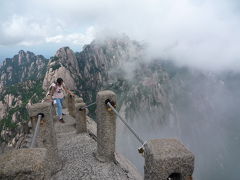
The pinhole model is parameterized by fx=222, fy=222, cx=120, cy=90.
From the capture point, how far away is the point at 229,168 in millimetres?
149625

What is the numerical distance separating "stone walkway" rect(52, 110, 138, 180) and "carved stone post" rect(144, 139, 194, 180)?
4.10 meters

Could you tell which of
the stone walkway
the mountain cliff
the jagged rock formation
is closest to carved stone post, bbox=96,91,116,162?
the stone walkway

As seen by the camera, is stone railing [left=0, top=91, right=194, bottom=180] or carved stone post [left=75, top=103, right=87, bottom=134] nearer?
stone railing [left=0, top=91, right=194, bottom=180]

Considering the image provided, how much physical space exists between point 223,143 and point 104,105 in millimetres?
202851

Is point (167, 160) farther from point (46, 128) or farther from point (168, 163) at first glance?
point (46, 128)

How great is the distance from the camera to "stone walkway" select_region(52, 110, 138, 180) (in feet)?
27.5

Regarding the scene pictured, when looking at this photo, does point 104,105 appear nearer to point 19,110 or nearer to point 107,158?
point 107,158

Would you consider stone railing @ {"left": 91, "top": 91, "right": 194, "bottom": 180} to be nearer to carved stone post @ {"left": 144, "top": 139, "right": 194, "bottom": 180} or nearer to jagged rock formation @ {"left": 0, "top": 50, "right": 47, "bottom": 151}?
carved stone post @ {"left": 144, "top": 139, "right": 194, "bottom": 180}

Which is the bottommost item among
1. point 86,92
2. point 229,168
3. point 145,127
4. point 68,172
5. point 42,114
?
point 229,168

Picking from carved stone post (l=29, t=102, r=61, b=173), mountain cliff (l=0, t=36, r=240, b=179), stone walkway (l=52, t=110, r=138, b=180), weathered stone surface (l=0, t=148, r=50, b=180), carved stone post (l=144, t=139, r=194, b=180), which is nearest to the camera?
weathered stone surface (l=0, t=148, r=50, b=180)

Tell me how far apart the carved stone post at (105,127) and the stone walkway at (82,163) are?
0.46 metres

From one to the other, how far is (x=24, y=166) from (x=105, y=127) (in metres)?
5.33

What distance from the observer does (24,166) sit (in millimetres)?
3418

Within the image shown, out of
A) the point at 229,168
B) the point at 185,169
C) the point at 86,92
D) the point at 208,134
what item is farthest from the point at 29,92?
the point at 208,134
